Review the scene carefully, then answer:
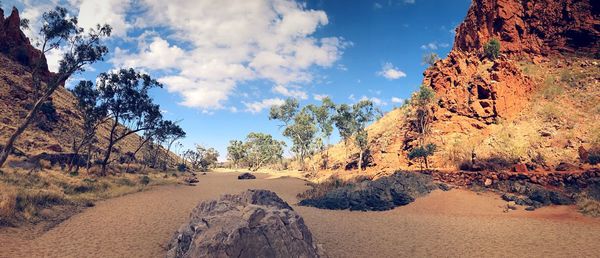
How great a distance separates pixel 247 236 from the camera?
320 inches

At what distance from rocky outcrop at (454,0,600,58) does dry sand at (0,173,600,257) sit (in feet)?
104

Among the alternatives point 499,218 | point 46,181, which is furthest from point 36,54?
point 499,218

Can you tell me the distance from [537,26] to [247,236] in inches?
1967

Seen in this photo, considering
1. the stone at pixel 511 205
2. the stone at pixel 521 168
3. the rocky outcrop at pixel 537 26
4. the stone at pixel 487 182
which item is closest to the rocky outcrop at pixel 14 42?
the stone at pixel 487 182

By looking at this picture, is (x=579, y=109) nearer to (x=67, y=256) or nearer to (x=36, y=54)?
(x=67, y=256)

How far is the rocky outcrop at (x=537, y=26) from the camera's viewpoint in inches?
1487

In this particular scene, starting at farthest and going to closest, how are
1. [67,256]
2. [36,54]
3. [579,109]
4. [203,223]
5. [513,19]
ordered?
[36,54] → [513,19] → [579,109] → [67,256] → [203,223]

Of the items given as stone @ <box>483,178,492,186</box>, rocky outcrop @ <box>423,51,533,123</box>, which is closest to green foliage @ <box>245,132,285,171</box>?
rocky outcrop @ <box>423,51,533,123</box>

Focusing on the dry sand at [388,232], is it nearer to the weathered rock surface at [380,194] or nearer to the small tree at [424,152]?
the weathered rock surface at [380,194]

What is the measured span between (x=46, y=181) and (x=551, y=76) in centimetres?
5069

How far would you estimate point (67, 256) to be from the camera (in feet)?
32.4

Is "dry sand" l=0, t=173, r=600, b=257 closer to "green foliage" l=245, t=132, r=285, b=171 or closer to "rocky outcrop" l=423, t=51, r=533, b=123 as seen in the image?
"rocky outcrop" l=423, t=51, r=533, b=123

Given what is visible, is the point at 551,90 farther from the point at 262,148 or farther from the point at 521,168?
the point at 262,148

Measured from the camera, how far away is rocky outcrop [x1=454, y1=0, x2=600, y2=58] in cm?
3778
